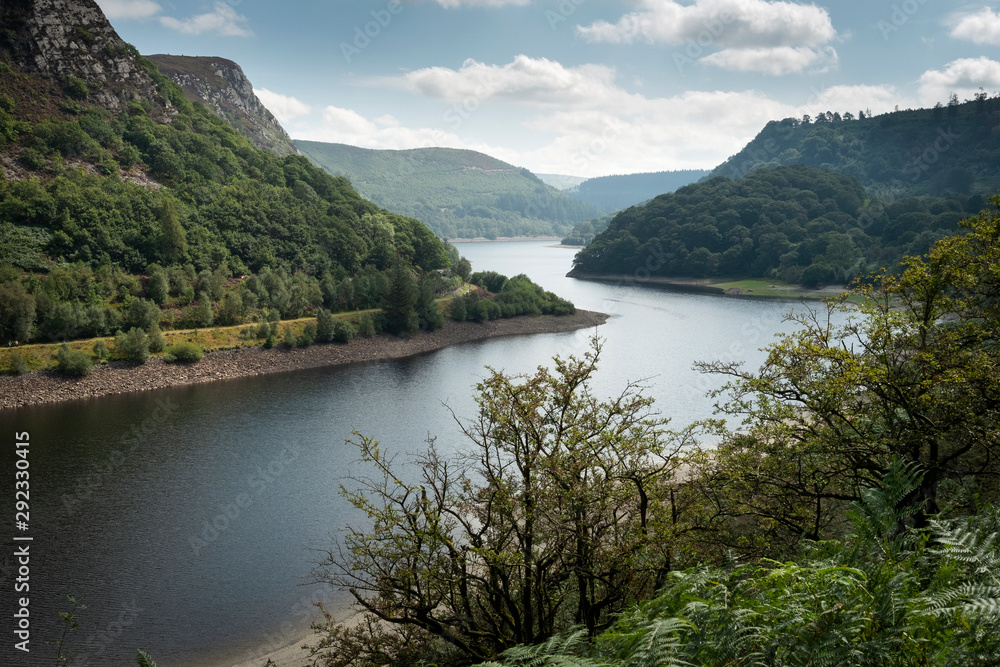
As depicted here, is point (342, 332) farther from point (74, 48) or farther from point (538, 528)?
point (538, 528)

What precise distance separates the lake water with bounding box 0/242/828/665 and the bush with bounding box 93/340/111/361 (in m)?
4.83

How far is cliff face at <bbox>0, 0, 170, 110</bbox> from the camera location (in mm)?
63812

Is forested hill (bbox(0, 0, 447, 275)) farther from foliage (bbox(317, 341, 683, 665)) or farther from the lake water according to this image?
foliage (bbox(317, 341, 683, 665))

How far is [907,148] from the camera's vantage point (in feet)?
494

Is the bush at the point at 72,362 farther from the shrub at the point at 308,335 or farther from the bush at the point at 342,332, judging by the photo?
the bush at the point at 342,332

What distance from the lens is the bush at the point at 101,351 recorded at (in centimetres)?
4484

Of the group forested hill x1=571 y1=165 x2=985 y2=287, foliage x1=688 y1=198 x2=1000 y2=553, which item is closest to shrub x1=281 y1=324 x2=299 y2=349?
foliage x1=688 y1=198 x2=1000 y2=553

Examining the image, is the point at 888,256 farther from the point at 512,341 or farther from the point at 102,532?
the point at 102,532

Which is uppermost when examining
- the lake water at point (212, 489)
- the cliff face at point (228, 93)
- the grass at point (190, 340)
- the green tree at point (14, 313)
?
the cliff face at point (228, 93)

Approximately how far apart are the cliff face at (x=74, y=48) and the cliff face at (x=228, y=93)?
4692 centimetres

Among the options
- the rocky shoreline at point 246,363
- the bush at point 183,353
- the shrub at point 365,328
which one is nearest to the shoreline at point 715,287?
the rocky shoreline at point 246,363

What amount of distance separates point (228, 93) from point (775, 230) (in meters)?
115

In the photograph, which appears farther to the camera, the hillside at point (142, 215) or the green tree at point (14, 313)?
the hillside at point (142, 215)

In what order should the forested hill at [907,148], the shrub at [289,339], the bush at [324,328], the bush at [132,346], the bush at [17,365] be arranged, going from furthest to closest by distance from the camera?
1. the forested hill at [907,148]
2. the bush at [324,328]
3. the shrub at [289,339]
4. the bush at [132,346]
5. the bush at [17,365]
